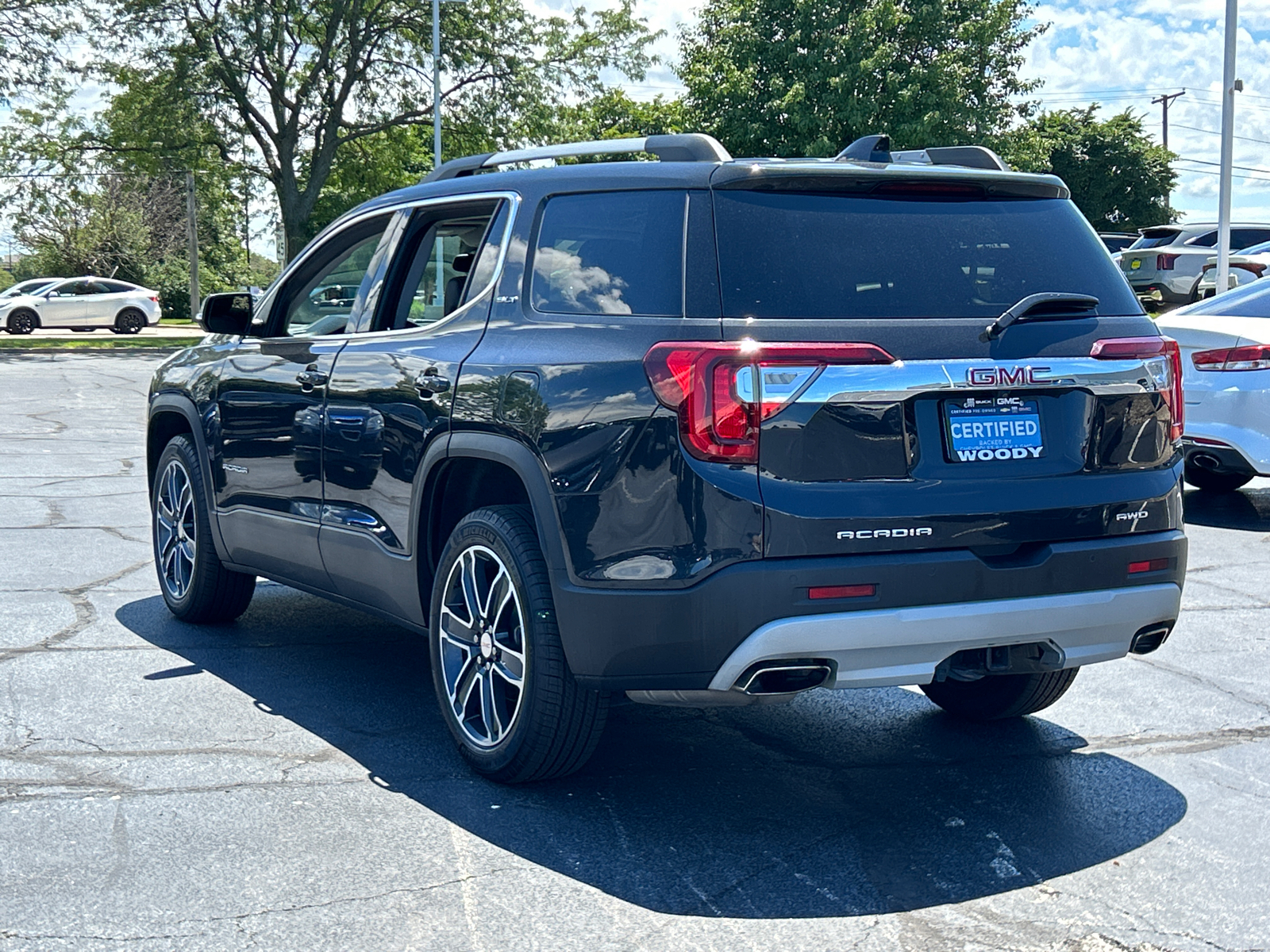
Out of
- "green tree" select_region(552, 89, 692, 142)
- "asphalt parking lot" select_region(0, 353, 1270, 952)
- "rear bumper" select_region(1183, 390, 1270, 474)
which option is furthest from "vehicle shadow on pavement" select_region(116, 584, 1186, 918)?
"green tree" select_region(552, 89, 692, 142)

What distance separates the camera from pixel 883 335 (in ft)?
13.2

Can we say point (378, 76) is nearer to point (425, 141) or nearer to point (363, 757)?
point (425, 141)

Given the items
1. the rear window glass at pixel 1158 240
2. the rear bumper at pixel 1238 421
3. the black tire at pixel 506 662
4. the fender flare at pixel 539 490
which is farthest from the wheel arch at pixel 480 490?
the rear window glass at pixel 1158 240

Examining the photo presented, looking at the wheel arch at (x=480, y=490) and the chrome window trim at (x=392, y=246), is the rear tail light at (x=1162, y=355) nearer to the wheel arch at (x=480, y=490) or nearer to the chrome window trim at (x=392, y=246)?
the wheel arch at (x=480, y=490)

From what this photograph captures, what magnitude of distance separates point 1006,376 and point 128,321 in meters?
41.8

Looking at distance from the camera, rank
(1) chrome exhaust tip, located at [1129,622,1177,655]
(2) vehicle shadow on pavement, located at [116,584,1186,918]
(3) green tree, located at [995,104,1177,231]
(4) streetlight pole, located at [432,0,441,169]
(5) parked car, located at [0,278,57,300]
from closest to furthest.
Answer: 1. (2) vehicle shadow on pavement, located at [116,584,1186,918]
2. (1) chrome exhaust tip, located at [1129,622,1177,655]
3. (4) streetlight pole, located at [432,0,441,169]
4. (5) parked car, located at [0,278,57,300]
5. (3) green tree, located at [995,104,1177,231]

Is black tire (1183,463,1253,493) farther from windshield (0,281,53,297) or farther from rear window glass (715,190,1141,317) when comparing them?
windshield (0,281,53,297)

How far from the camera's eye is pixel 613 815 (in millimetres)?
4340

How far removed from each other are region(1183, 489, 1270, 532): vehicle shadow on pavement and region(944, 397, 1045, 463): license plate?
580 centimetres

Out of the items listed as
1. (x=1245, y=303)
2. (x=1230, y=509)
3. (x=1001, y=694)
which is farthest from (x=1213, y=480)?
(x=1001, y=694)

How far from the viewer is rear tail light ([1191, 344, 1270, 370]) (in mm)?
9812

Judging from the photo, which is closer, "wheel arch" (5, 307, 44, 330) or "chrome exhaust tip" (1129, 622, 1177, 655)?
"chrome exhaust tip" (1129, 622, 1177, 655)

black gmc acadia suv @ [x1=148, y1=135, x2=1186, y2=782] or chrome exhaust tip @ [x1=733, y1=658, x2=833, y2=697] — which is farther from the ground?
black gmc acadia suv @ [x1=148, y1=135, x2=1186, y2=782]

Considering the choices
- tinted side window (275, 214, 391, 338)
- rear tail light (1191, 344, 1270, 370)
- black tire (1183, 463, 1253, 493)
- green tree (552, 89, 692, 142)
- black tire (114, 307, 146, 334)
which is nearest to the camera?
tinted side window (275, 214, 391, 338)
